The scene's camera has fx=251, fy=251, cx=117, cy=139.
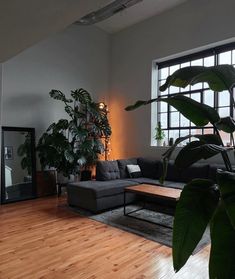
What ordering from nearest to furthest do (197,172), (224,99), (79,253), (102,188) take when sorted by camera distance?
(79,253)
(102,188)
(197,172)
(224,99)

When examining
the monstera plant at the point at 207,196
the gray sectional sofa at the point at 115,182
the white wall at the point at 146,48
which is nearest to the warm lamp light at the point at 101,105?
the white wall at the point at 146,48

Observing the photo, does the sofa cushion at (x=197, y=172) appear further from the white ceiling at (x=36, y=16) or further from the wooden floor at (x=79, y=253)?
the white ceiling at (x=36, y=16)

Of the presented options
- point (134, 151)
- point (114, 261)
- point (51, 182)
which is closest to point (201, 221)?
point (114, 261)

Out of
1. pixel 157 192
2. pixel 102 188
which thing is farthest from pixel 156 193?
pixel 102 188

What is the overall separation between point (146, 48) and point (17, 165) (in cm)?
387

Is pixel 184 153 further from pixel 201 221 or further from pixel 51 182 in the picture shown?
pixel 51 182

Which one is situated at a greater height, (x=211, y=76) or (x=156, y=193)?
(x=211, y=76)

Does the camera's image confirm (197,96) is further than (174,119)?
No

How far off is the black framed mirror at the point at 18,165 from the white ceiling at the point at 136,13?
322cm

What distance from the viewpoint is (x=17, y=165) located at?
4.90m

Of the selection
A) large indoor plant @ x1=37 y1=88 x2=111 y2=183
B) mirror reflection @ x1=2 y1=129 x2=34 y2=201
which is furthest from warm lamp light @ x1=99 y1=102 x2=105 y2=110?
mirror reflection @ x1=2 y1=129 x2=34 y2=201

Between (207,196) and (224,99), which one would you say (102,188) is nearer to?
(224,99)

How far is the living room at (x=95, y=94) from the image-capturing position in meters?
2.39

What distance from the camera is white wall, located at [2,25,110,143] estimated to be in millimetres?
4961
